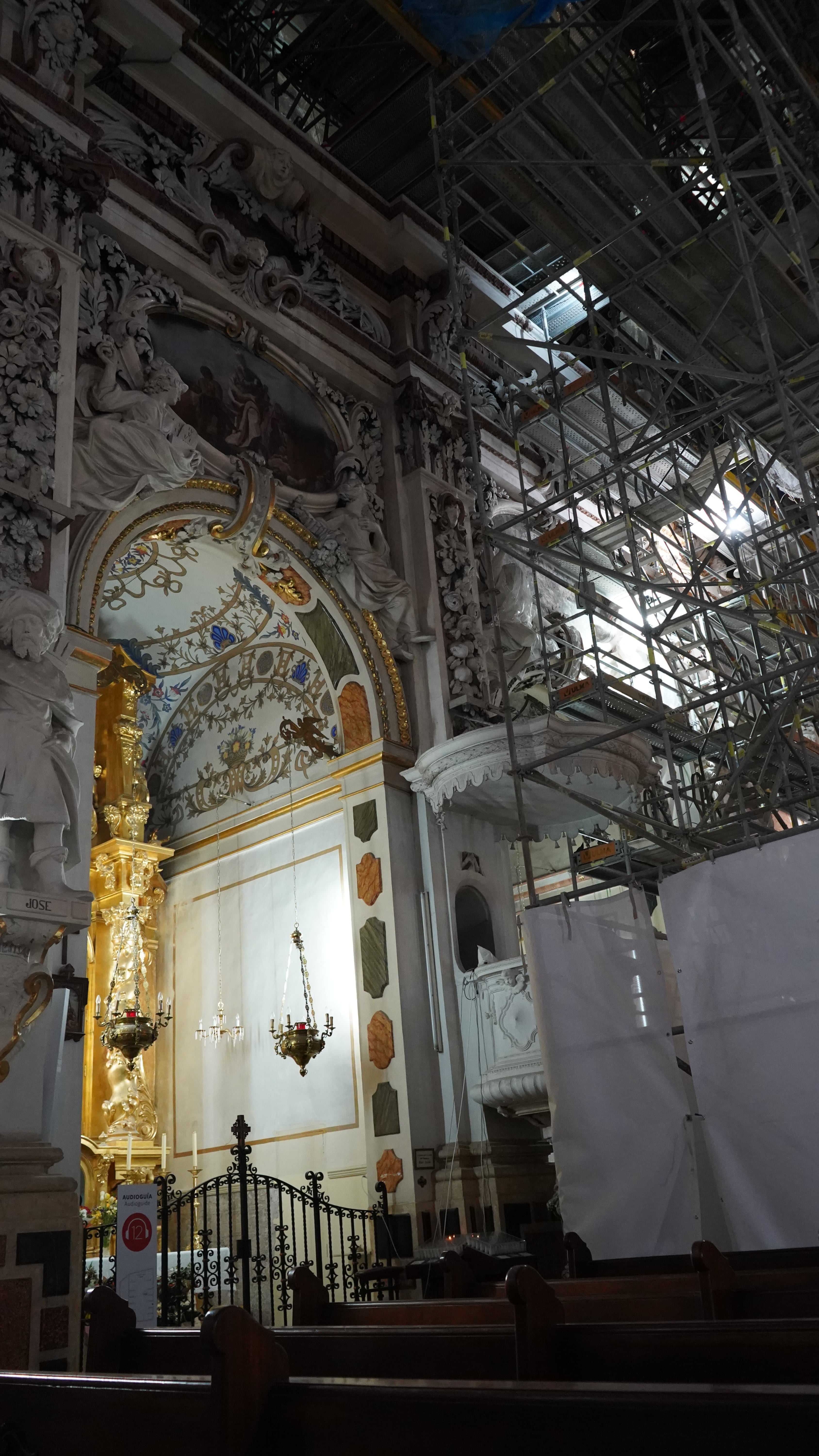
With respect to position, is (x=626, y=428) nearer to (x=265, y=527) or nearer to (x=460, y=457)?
(x=460, y=457)

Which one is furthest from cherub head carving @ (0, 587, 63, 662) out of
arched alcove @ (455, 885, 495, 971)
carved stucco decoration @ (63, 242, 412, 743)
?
arched alcove @ (455, 885, 495, 971)

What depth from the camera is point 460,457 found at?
1219 centimetres

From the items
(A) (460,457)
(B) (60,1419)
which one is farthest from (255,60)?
(B) (60,1419)

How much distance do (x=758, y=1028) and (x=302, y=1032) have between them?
4265 mm

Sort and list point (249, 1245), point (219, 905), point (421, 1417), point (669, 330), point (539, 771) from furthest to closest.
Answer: point (219, 905) < point (669, 330) < point (539, 771) < point (249, 1245) < point (421, 1417)

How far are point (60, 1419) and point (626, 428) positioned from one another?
1359cm

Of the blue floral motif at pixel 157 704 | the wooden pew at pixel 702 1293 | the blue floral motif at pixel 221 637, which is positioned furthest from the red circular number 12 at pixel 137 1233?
the blue floral motif at pixel 157 704

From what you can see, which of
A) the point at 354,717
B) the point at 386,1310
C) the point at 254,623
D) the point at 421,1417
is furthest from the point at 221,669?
the point at 421,1417

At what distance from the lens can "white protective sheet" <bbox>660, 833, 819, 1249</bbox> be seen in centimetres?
598

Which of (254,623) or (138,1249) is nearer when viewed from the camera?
(138,1249)

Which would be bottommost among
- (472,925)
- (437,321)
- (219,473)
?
(472,925)

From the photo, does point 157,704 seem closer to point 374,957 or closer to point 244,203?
point 374,957

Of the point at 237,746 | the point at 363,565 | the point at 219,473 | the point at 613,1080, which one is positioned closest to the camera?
the point at 613,1080

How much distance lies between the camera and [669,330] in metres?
9.64
